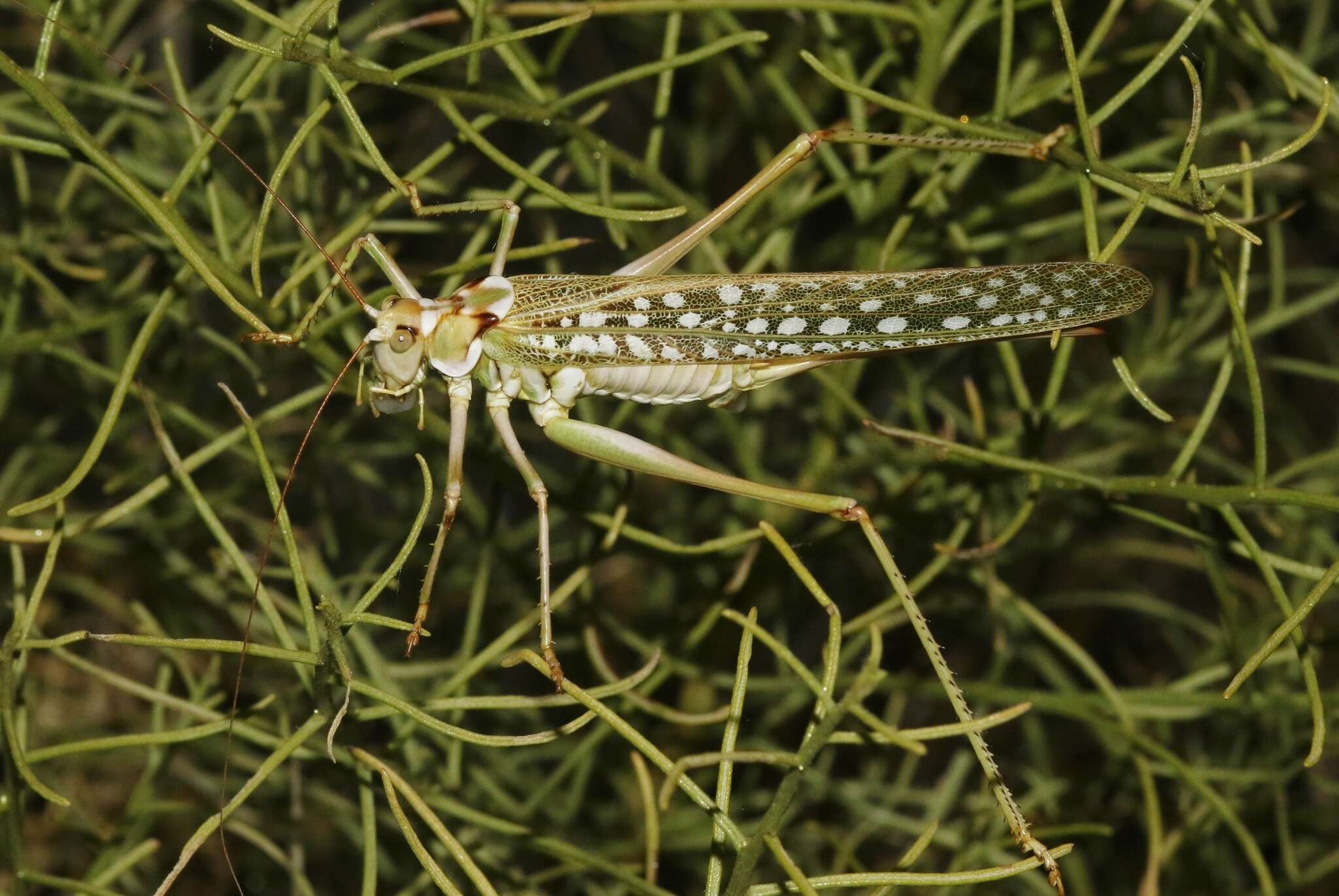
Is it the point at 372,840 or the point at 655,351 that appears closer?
the point at 372,840

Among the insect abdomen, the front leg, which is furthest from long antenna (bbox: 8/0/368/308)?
the insect abdomen

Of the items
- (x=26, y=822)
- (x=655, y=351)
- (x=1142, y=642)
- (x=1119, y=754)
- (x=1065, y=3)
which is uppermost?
(x=1065, y=3)

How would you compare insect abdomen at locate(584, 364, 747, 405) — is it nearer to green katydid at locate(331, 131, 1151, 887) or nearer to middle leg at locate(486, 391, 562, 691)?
green katydid at locate(331, 131, 1151, 887)

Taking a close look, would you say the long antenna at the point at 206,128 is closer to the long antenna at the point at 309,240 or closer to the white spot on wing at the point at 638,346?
the long antenna at the point at 309,240

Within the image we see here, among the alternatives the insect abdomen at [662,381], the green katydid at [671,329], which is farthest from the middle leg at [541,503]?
the insect abdomen at [662,381]

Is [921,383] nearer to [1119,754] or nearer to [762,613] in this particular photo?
[762,613]

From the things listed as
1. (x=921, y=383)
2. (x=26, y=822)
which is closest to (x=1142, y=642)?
(x=921, y=383)

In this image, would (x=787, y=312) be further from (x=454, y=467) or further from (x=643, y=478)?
(x=643, y=478)
